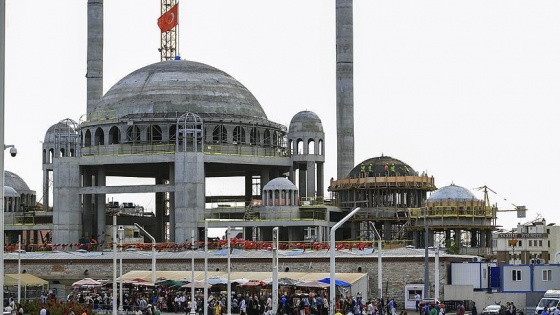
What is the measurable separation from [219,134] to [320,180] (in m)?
12.1

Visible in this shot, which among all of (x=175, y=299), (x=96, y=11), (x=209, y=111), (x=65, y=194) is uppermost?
(x=96, y=11)

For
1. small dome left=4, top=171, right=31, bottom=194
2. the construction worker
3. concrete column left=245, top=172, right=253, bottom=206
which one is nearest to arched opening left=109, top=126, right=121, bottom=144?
concrete column left=245, top=172, right=253, bottom=206

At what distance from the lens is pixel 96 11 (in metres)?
147

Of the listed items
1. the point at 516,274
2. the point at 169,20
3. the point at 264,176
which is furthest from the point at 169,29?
the point at 516,274

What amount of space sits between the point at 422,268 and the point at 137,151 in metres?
39.5

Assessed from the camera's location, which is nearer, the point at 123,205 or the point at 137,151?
the point at 137,151

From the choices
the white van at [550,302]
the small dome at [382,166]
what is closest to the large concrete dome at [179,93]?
the small dome at [382,166]

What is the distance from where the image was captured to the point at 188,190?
123125mm

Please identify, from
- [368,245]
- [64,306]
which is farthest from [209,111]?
[64,306]

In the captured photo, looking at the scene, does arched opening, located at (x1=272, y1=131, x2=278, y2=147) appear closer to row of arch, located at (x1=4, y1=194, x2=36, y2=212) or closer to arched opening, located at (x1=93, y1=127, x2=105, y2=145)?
arched opening, located at (x1=93, y1=127, x2=105, y2=145)

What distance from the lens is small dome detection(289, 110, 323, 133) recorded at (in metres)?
133

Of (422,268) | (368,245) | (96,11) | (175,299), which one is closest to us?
(175,299)

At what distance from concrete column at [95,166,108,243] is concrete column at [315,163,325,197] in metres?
21.8

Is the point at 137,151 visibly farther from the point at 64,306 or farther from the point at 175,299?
the point at 64,306
